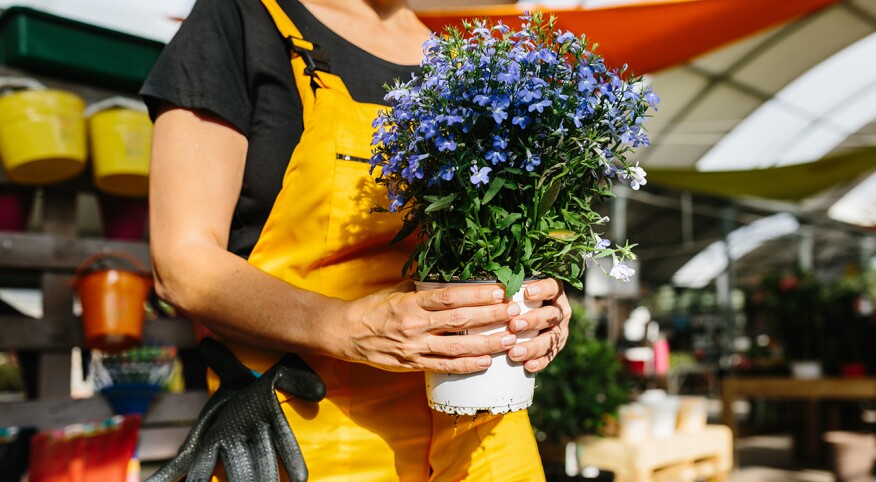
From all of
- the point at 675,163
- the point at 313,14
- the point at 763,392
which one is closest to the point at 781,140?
the point at 675,163

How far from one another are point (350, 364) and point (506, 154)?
33cm

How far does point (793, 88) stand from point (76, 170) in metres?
12.1

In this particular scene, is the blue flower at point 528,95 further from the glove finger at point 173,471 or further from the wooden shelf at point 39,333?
the wooden shelf at point 39,333

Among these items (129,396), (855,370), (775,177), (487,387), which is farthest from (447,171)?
(775,177)

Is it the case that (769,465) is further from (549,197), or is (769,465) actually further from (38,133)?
(549,197)

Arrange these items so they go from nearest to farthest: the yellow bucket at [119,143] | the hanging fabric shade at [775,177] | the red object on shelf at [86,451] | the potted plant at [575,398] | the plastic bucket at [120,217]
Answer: the red object on shelf at [86,451] < the yellow bucket at [119,143] < the plastic bucket at [120,217] < the potted plant at [575,398] < the hanging fabric shade at [775,177]

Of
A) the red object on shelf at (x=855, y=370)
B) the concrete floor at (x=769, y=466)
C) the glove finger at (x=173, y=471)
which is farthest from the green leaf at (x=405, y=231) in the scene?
the red object on shelf at (x=855, y=370)

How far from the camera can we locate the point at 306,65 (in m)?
0.94

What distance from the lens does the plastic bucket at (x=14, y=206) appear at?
2295 millimetres

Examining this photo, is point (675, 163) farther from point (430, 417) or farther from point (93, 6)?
point (430, 417)

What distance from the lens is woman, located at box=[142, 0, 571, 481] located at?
2.61 ft

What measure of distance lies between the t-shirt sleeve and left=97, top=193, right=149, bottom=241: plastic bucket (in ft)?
5.89

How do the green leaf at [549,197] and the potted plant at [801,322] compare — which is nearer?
the green leaf at [549,197]

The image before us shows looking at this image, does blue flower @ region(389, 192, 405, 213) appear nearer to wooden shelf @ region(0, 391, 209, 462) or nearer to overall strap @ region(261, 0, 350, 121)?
overall strap @ region(261, 0, 350, 121)
